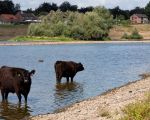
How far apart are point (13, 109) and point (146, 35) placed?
405 ft

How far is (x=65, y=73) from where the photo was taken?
32.0m

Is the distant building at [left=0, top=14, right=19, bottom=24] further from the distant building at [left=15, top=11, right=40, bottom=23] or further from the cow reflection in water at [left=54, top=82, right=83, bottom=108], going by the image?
the cow reflection in water at [left=54, top=82, right=83, bottom=108]

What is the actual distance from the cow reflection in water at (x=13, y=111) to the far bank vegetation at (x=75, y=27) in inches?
3507

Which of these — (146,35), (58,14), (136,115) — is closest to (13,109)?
(136,115)

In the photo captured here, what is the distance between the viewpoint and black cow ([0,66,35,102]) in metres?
20.8

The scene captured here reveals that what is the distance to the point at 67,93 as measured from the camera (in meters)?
26.8

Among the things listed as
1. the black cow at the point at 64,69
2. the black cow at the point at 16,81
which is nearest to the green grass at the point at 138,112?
the black cow at the point at 16,81

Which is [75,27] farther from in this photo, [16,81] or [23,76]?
[23,76]

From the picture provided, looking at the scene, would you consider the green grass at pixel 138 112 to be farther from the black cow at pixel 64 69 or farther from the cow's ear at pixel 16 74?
the black cow at pixel 64 69

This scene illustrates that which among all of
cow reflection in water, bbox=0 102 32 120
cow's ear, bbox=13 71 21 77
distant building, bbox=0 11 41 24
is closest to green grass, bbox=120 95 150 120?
cow reflection in water, bbox=0 102 32 120

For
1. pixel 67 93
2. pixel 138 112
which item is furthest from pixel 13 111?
pixel 138 112

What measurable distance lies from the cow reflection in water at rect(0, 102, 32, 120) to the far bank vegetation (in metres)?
89.1

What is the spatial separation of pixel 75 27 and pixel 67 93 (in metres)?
84.9

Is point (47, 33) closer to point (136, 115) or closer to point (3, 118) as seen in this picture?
point (3, 118)
